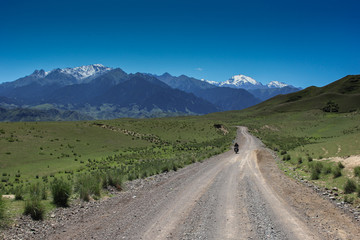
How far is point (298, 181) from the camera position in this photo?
18641 millimetres

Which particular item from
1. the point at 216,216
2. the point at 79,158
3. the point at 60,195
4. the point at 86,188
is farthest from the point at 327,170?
the point at 79,158

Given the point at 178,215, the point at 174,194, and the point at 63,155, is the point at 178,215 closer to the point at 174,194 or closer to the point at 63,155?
the point at 174,194

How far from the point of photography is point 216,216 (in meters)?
11.3

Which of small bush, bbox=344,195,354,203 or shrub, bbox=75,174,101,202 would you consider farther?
shrub, bbox=75,174,101,202

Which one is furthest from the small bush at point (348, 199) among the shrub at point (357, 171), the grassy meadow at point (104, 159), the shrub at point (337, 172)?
the shrub at point (337, 172)

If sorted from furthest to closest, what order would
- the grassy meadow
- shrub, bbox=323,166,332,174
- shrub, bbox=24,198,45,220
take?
shrub, bbox=323,166,332,174 → the grassy meadow → shrub, bbox=24,198,45,220

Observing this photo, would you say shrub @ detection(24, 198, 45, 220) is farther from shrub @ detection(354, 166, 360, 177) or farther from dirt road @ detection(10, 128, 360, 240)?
shrub @ detection(354, 166, 360, 177)

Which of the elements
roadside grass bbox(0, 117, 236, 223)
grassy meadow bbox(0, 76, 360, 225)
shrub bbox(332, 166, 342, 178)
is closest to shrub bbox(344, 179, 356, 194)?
grassy meadow bbox(0, 76, 360, 225)

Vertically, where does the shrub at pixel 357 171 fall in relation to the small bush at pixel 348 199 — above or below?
above

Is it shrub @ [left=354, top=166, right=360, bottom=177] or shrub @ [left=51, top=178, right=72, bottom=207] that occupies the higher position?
shrub @ [left=354, top=166, right=360, bottom=177]

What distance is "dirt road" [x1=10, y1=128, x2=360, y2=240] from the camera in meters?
9.40

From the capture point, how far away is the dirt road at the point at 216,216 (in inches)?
370

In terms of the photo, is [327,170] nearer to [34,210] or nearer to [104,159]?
[34,210]

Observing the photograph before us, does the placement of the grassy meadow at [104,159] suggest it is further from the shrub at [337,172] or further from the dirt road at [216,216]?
the dirt road at [216,216]
